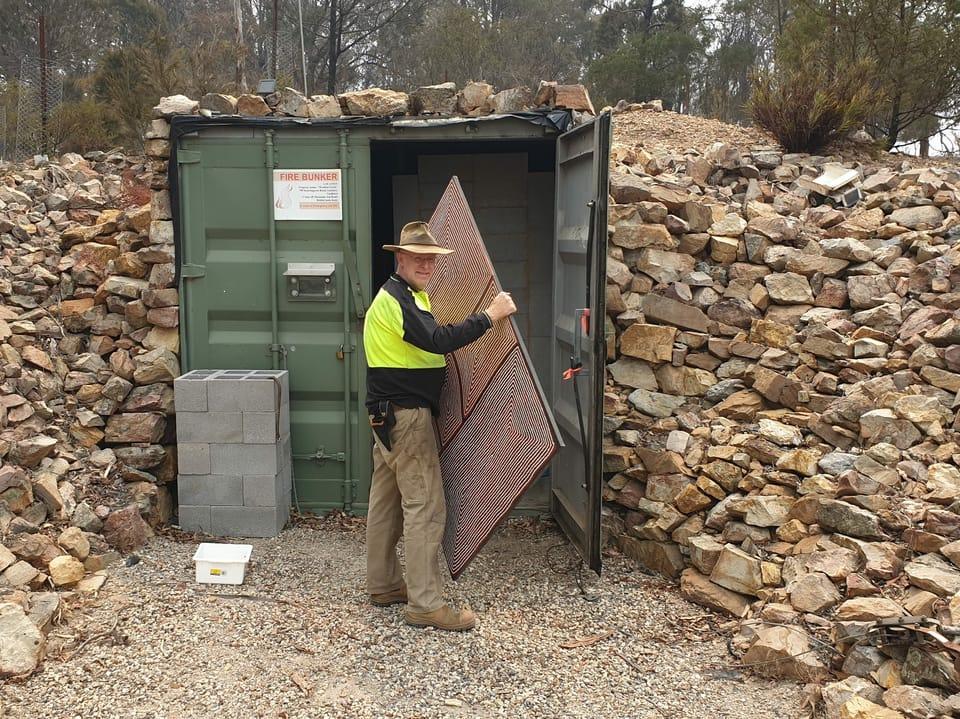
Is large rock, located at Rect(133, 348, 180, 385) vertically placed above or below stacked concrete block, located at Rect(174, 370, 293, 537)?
above

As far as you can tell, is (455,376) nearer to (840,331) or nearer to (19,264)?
(840,331)

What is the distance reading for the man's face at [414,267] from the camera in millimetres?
4090

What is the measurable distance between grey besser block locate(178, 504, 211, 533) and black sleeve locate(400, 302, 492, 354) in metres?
2.23

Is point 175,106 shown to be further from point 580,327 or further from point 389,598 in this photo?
point 389,598

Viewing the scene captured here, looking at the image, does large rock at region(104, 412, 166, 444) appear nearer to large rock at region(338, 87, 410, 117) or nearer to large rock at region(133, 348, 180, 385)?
large rock at region(133, 348, 180, 385)

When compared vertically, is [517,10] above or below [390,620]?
above

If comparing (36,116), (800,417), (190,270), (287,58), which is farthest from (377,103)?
(287,58)

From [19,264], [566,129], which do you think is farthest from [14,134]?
[566,129]

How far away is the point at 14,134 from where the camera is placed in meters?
13.1

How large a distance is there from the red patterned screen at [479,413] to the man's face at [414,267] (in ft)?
0.85

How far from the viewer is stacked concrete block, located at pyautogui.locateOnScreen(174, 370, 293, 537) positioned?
5.26m

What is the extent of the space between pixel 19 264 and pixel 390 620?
3888 mm

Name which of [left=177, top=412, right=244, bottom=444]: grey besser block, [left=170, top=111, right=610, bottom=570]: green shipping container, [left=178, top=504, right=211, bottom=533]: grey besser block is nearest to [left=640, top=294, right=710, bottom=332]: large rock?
[left=170, top=111, right=610, bottom=570]: green shipping container

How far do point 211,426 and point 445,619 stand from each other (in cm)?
209
